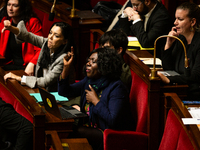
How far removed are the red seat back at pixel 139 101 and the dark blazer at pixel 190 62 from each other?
0.19 meters

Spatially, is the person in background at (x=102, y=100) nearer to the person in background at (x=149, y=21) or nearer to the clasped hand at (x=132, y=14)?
the person in background at (x=149, y=21)

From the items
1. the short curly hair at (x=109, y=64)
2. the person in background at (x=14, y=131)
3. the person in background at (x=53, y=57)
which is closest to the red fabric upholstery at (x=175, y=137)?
the short curly hair at (x=109, y=64)

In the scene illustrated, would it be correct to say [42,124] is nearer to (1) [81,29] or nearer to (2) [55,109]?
(2) [55,109]

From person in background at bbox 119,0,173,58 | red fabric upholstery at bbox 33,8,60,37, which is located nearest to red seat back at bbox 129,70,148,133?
person in background at bbox 119,0,173,58

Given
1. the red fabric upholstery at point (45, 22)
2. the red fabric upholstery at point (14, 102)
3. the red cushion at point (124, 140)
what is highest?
the red fabric upholstery at point (45, 22)

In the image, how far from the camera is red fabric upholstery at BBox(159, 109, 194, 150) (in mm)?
1444

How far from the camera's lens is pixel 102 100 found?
7.30ft

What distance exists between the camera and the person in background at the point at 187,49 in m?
2.28

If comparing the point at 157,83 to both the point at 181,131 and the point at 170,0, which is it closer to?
the point at 181,131

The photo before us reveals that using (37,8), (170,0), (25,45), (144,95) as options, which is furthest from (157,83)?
(37,8)

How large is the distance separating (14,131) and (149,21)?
1.50 m

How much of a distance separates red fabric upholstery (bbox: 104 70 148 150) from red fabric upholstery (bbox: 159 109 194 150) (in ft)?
1.34

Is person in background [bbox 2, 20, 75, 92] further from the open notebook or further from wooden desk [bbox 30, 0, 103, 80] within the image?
wooden desk [bbox 30, 0, 103, 80]

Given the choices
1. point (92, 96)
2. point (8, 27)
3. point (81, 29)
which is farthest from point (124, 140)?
point (81, 29)
